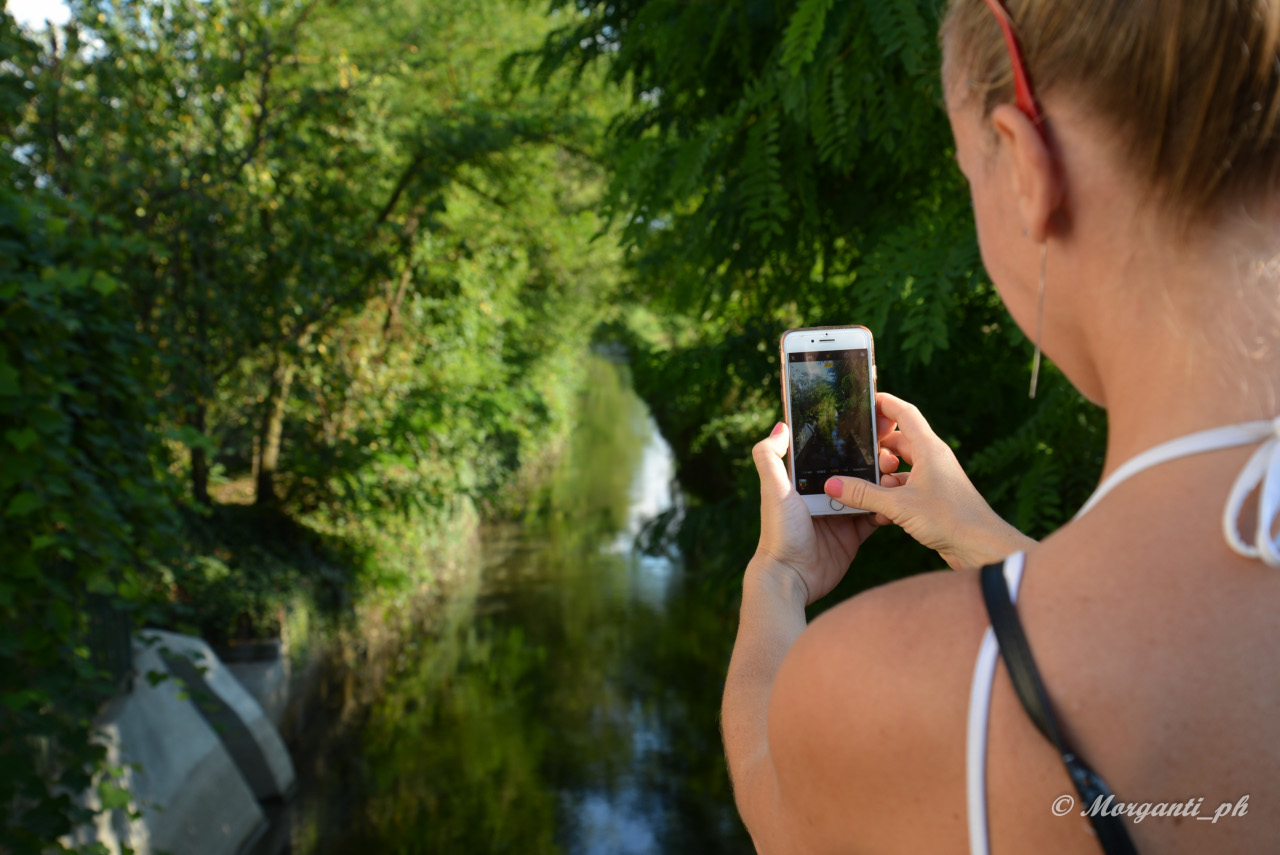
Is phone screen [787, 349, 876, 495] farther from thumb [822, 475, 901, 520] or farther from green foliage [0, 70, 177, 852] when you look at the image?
green foliage [0, 70, 177, 852]

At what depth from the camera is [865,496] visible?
4.28 ft

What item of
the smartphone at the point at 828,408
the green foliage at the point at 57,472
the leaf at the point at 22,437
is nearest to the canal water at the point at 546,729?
the green foliage at the point at 57,472

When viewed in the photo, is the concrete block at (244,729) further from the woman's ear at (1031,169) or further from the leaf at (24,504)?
the woman's ear at (1031,169)

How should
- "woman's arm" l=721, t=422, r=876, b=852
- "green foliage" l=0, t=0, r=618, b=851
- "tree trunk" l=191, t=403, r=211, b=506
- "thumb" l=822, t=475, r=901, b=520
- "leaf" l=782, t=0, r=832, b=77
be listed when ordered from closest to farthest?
"woman's arm" l=721, t=422, r=876, b=852 < "thumb" l=822, t=475, r=901, b=520 < "leaf" l=782, t=0, r=832, b=77 < "green foliage" l=0, t=0, r=618, b=851 < "tree trunk" l=191, t=403, r=211, b=506

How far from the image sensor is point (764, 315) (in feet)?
15.0

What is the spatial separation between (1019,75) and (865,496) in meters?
0.68

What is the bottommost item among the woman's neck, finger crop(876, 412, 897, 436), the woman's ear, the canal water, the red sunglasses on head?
the canal water

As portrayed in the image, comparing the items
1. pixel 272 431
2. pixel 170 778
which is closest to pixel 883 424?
pixel 170 778

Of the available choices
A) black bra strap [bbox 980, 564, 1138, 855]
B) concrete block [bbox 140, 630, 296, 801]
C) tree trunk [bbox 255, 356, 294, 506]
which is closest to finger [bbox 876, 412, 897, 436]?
black bra strap [bbox 980, 564, 1138, 855]

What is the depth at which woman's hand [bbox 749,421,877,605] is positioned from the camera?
117cm

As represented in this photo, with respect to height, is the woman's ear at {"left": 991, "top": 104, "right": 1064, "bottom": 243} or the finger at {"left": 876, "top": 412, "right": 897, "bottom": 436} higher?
the woman's ear at {"left": 991, "top": 104, "right": 1064, "bottom": 243}

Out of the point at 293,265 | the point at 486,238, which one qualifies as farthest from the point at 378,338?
the point at 293,265

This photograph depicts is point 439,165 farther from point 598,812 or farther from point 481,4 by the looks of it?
point 598,812

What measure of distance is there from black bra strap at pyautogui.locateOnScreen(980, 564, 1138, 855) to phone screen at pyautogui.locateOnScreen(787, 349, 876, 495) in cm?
72
